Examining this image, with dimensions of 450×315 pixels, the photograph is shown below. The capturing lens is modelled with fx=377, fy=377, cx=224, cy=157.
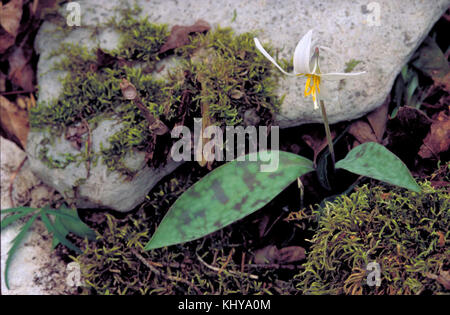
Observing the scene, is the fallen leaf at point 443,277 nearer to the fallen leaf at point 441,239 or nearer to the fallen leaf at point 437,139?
the fallen leaf at point 441,239

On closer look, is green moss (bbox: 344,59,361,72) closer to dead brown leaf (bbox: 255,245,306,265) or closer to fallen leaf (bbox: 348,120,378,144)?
fallen leaf (bbox: 348,120,378,144)

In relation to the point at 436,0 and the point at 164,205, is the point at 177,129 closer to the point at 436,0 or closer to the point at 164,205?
the point at 164,205

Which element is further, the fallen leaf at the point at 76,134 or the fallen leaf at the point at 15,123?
the fallen leaf at the point at 15,123

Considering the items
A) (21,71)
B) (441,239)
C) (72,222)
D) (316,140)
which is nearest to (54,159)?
(72,222)

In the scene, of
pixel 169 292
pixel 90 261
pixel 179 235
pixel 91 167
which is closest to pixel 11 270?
pixel 90 261

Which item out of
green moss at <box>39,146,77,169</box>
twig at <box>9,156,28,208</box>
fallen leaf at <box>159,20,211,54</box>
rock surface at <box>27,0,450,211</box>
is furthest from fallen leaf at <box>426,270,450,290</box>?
twig at <box>9,156,28,208</box>

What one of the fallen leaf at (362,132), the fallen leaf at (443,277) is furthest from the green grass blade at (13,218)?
the fallen leaf at (443,277)

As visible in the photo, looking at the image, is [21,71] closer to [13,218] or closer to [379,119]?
[13,218]
